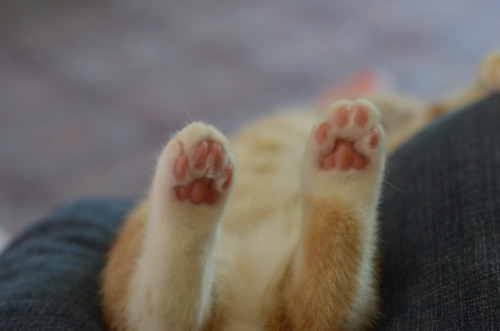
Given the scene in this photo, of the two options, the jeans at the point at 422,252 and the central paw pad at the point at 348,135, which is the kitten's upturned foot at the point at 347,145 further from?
the jeans at the point at 422,252

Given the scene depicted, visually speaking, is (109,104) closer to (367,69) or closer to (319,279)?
(367,69)

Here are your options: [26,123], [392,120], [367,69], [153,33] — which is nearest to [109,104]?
[26,123]

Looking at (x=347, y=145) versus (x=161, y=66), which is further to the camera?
(x=161, y=66)

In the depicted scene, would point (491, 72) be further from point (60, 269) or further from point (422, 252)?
point (60, 269)

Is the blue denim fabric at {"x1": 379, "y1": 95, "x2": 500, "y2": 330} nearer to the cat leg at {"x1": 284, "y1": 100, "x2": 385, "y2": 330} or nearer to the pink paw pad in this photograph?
the cat leg at {"x1": 284, "y1": 100, "x2": 385, "y2": 330}

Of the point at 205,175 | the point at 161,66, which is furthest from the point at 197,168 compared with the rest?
the point at 161,66

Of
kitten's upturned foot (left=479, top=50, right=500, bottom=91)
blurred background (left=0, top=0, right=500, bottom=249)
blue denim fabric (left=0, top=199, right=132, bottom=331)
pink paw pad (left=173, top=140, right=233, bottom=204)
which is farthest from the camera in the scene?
blurred background (left=0, top=0, right=500, bottom=249)

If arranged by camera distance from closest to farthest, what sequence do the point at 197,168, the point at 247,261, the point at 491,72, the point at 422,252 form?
the point at 197,168 < the point at 422,252 < the point at 247,261 < the point at 491,72

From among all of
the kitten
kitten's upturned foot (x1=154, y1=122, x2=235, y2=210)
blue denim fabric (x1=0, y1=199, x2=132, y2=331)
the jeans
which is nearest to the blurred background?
blue denim fabric (x1=0, y1=199, x2=132, y2=331)
